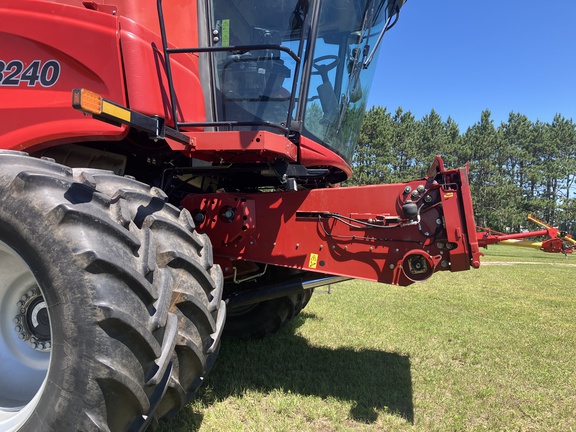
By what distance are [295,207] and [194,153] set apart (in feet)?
2.59

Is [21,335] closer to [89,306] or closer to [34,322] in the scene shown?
[34,322]

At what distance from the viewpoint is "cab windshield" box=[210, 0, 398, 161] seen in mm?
2674

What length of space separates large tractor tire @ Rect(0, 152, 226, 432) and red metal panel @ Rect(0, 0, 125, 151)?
493 mm

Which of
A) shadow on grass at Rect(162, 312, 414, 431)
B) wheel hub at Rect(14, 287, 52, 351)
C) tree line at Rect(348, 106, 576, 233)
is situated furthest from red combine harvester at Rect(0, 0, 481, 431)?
tree line at Rect(348, 106, 576, 233)

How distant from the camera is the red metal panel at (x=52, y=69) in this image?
2.32 metres

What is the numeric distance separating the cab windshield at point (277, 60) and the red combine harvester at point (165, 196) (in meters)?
0.01

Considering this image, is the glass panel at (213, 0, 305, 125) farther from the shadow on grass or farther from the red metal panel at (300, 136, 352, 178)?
the shadow on grass

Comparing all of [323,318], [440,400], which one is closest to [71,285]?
[440,400]

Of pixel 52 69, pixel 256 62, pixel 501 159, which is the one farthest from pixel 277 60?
pixel 501 159

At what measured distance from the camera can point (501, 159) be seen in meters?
48.8

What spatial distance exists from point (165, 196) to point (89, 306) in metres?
0.82

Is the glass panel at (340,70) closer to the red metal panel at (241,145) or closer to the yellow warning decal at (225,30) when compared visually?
the red metal panel at (241,145)

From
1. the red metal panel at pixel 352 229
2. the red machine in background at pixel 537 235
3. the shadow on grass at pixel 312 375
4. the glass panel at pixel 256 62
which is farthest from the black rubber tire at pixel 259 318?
the glass panel at pixel 256 62

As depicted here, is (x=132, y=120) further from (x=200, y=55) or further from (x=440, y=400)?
(x=440, y=400)
